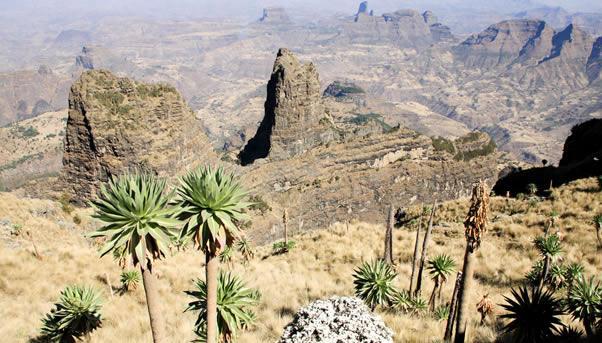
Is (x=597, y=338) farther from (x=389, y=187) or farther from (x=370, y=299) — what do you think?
(x=389, y=187)

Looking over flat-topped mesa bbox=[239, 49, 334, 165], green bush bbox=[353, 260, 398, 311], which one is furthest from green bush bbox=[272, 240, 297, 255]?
flat-topped mesa bbox=[239, 49, 334, 165]

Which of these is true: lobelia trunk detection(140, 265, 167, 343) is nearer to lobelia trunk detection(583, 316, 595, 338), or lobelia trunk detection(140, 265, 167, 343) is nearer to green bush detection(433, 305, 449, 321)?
green bush detection(433, 305, 449, 321)

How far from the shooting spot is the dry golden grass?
50.2 feet

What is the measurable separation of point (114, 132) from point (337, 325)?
82.5 meters

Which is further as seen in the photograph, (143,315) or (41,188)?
(41,188)

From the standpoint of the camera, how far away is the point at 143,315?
17.2 metres

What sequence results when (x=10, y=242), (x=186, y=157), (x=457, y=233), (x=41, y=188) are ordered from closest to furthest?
(x=10, y=242) → (x=457, y=233) → (x=41, y=188) → (x=186, y=157)

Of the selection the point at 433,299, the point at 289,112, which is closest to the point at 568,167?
the point at 433,299

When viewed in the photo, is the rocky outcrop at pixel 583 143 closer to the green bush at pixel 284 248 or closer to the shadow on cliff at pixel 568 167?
the shadow on cliff at pixel 568 167

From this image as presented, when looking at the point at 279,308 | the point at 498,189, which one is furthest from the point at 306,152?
the point at 279,308

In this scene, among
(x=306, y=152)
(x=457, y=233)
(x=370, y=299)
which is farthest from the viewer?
(x=306, y=152)

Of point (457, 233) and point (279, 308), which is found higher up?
point (279, 308)

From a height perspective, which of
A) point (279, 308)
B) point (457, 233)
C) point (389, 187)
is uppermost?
point (279, 308)

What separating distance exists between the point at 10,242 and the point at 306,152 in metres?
92.1
